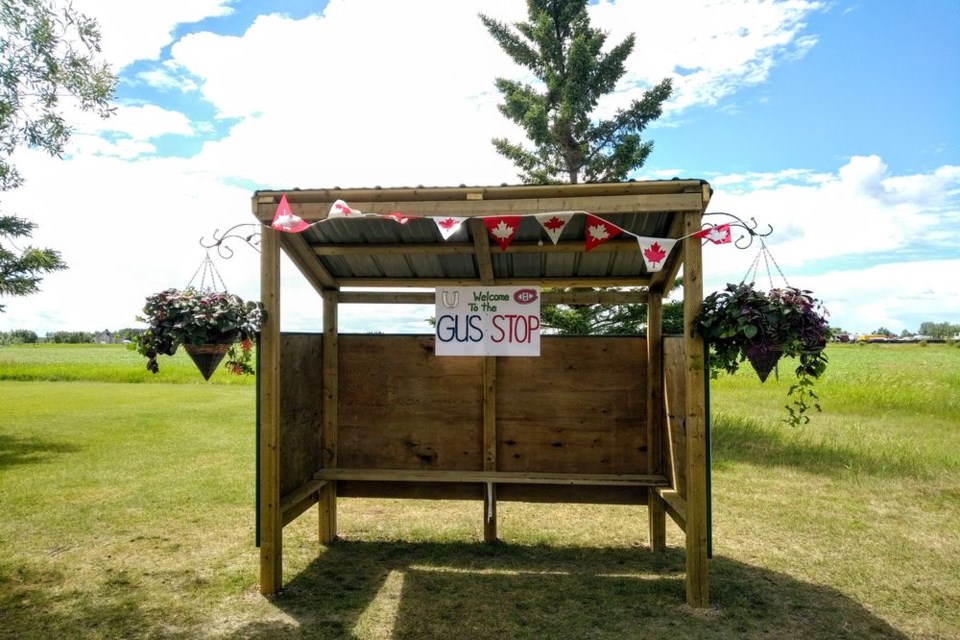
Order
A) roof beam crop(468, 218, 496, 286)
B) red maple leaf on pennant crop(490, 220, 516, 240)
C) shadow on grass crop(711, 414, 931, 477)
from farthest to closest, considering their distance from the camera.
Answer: shadow on grass crop(711, 414, 931, 477)
roof beam crop(468, 218, 496, 286)
red maple leaf on pennant crop(490, 220, 516, 240)

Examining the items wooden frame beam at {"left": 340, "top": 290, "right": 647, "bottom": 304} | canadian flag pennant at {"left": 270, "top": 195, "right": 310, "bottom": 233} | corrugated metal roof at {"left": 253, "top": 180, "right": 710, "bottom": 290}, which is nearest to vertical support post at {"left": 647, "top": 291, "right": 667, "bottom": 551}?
wooden frame beam at {"left": 340, "top": 290, "right": 647, "bottom": 304}

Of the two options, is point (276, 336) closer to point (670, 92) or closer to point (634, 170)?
point (634, 170)

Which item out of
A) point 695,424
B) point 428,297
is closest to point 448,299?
point 428,297

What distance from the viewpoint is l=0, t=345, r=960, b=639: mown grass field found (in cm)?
426

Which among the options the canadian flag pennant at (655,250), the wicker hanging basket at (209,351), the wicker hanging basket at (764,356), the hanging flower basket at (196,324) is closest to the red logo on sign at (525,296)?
the canadian flag pennant at (655,250)

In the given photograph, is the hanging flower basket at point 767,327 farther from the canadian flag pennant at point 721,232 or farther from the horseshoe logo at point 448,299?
the horseshoe logo at point 448,299

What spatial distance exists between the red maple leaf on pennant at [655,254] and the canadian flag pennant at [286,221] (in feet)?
7.85

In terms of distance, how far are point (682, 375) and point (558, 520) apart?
108 inches

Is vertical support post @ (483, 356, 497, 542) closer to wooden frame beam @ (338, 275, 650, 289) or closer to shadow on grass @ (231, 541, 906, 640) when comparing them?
shadow on grass @ (231, 541, 906, 640)

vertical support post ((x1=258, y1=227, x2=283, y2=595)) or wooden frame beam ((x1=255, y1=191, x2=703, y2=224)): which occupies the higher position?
wooden frame beam ((x1=255, y1=191, x2=703, y2=224))

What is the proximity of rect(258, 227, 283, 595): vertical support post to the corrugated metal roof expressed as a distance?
0.39 metres

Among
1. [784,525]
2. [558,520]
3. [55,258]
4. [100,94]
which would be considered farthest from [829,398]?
[55,258]

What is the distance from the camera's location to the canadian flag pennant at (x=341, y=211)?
4.42 meters

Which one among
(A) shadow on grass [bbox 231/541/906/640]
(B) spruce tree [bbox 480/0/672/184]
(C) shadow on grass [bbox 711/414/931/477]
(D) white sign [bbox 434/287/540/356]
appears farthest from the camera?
(B) spruce tree [bbox 480/0/672/184]
